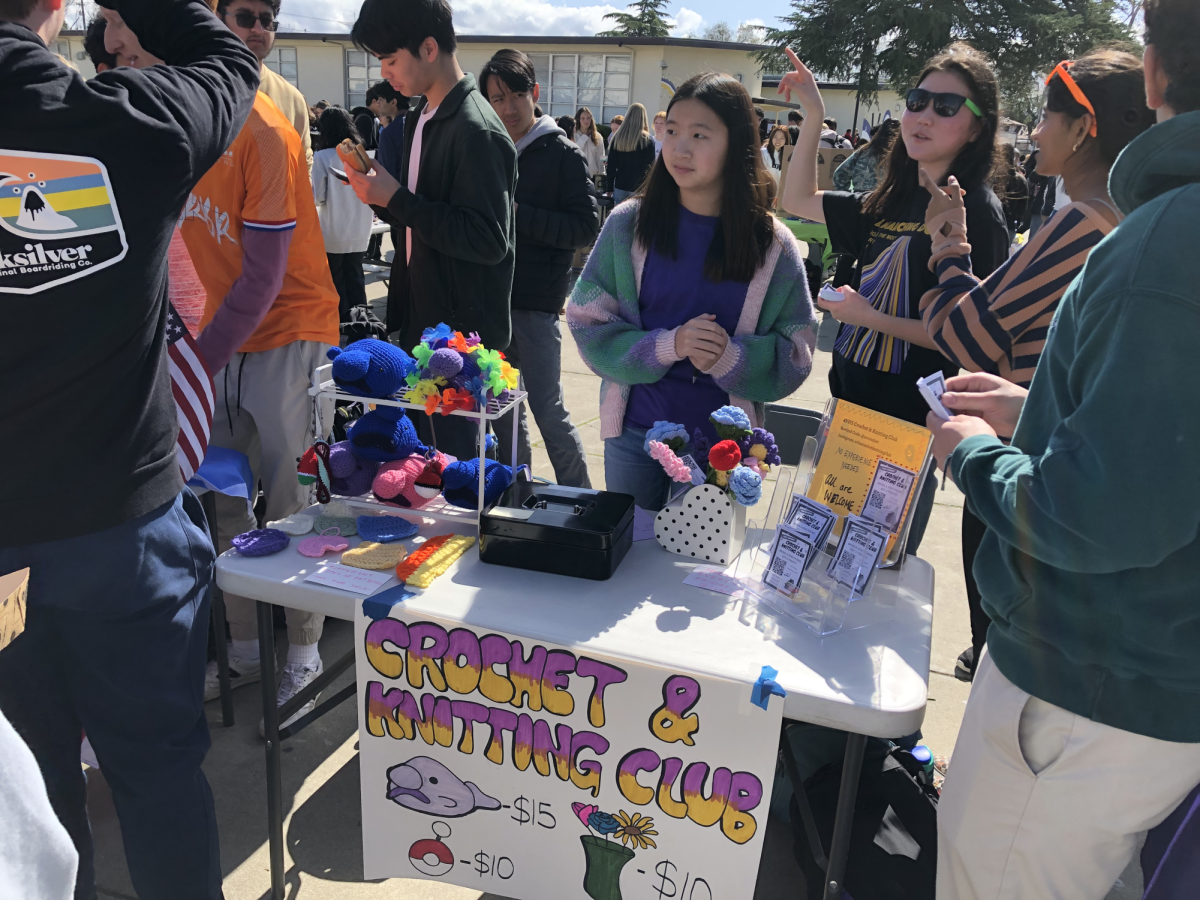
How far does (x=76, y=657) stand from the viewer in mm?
1302

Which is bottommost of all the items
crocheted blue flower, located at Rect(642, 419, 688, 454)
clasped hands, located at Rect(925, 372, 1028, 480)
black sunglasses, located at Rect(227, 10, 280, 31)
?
crocheted blue flower, located at Rect(642, 419, 688, 454)

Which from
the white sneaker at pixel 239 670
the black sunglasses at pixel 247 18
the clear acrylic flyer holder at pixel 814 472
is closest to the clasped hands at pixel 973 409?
the clear acrylic flyer holder at pixel 814 472

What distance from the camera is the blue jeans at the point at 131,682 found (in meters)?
1.25

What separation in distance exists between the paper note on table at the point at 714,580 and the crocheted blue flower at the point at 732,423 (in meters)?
0.28

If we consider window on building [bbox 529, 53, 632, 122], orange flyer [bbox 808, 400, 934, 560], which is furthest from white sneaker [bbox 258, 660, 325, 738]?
window on building [bbox 529, 53, 632, 122]

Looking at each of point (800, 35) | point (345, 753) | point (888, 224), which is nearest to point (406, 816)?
Result: point (345, 753)

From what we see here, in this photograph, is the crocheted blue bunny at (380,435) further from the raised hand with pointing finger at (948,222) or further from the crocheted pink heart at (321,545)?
the raised hand with pointing finger at (948,222)

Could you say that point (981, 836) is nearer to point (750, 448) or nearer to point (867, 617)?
point (867, 617)

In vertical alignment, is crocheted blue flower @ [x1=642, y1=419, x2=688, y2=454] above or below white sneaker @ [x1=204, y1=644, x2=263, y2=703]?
above

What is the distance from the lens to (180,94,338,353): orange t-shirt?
2.04m

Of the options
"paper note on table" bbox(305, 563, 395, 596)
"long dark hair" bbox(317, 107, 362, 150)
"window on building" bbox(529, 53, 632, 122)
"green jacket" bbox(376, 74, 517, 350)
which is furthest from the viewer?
"window on building" bbox(529, 53, 632, 122)

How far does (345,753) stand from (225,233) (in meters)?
1.42

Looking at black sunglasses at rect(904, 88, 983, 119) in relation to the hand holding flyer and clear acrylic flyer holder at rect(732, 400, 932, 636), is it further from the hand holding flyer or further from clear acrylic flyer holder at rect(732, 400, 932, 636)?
the hand holding flyer

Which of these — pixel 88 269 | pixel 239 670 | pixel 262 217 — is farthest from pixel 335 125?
pixel 88 269
